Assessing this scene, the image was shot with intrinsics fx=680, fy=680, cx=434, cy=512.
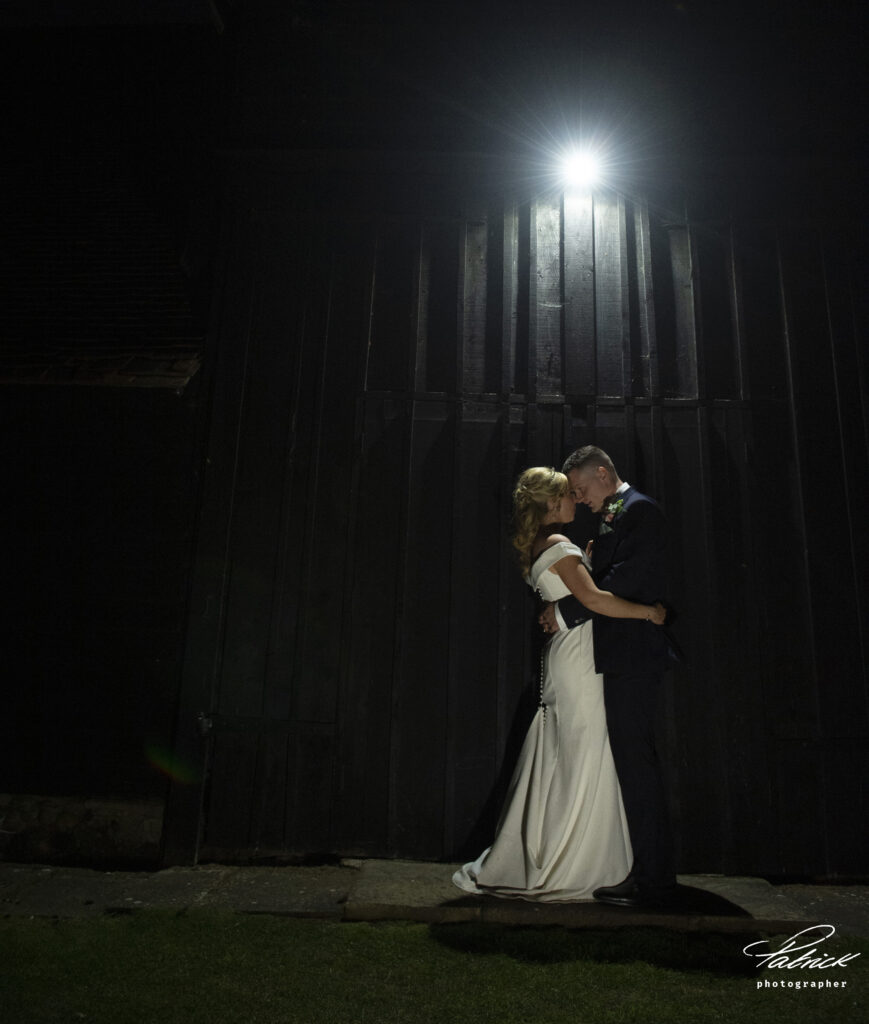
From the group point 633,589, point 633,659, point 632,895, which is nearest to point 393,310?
point 633,589

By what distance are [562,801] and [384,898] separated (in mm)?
1016

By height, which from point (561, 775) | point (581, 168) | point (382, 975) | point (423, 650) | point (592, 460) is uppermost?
point (581, 168)

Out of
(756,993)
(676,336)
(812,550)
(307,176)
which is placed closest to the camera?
(756,993)

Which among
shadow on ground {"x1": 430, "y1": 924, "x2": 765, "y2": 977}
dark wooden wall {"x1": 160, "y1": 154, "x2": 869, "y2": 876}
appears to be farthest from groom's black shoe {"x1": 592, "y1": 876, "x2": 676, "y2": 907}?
dark wooden wall {"x1": 160, "y1": 154, "x2": 869, "y2": 876}

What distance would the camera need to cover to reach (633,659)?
3.53m

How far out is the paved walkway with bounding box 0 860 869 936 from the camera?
321 centimetres

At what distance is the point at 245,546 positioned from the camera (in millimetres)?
4672

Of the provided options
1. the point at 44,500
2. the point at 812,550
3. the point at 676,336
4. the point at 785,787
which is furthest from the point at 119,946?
the point at 676,336

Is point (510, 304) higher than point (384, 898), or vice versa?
point (510, 304)

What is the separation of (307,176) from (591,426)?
9.70 ft

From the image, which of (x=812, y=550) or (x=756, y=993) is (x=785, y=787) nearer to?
(x=812, y=550)

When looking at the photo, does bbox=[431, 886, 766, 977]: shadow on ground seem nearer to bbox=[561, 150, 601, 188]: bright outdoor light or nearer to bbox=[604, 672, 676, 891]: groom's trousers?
bbox=[604, 672, 676, 891]: groom's trousers

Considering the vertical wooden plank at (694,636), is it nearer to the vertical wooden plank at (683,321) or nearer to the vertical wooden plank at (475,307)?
the vertical wooden plank at (683,321)

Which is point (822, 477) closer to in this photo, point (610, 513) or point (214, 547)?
point (610, 513)
